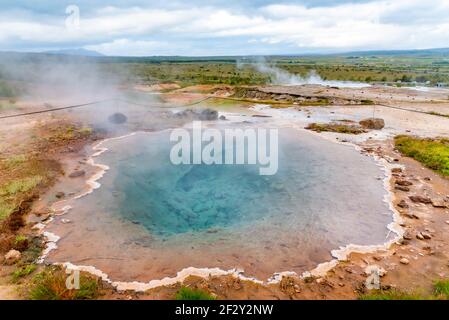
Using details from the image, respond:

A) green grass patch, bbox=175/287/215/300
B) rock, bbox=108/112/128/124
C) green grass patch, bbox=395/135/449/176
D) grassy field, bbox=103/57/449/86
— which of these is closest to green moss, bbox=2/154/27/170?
rock, bbox=108/112/128/124

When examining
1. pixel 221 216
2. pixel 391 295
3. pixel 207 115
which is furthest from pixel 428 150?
pixel 207 115

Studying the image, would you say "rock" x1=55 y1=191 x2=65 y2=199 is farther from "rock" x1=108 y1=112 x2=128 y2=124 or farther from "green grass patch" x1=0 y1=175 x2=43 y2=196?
"rock" x1=108 y1=112 x2=128 y2=124

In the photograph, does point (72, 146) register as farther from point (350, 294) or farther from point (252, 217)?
point (350, 294)

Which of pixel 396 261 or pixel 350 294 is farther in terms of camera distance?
pixel 396 261

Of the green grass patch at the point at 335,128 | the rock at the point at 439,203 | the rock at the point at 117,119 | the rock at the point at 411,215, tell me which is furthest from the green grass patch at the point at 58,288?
the green grass patch at the point at 335,128

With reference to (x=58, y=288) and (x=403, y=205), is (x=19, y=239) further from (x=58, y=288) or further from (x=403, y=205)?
(x=403, y=205)

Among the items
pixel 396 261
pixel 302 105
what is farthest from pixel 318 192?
pixel 302 105
